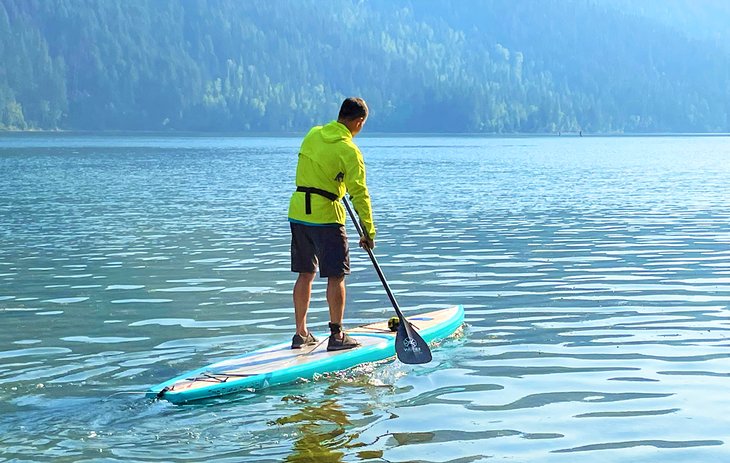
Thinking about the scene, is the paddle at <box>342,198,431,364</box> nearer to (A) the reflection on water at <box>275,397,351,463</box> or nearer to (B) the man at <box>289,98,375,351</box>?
(B) the man at <box>289,98,375,351</box>

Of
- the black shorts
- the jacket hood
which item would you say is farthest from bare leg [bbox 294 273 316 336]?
the jacket hood

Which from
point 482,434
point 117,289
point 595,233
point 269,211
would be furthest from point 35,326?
point 269,211

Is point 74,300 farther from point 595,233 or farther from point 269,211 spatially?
point 269,211

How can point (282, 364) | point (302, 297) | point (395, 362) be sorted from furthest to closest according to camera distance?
point (395, 362), point (302, 297), point (282, 364)

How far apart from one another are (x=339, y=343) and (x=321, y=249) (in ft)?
3.74

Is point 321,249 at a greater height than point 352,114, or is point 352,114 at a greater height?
point 352,114

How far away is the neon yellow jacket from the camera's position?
1309 cm

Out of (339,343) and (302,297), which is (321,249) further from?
(339,343)

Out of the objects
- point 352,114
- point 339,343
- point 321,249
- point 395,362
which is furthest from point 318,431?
point 352,114

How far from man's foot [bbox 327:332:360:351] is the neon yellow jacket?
1251mm

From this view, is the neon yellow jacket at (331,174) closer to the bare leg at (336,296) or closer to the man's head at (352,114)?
the man's head at (352,114)

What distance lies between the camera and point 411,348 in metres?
13.5

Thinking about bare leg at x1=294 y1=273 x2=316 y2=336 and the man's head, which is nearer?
the man's head

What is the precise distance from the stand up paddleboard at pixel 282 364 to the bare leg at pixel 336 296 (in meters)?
0.41
